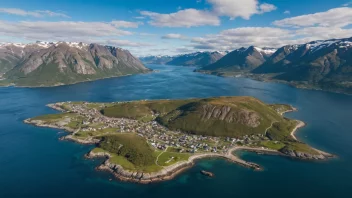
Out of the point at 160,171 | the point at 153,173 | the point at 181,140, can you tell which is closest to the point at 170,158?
the point at 160,171

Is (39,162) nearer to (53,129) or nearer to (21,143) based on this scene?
(21,143)

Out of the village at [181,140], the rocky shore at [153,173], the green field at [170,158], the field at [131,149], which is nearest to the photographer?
the rocky shore at [153,173]

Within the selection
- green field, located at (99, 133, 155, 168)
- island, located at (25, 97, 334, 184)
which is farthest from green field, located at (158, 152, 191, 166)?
green field, located at (99, 133, 155, 168)

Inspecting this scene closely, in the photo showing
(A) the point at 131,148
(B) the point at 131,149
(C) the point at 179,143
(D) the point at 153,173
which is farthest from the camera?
(C) the point at 179,143

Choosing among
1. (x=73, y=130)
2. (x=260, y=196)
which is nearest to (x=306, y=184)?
(x=260, y=196)

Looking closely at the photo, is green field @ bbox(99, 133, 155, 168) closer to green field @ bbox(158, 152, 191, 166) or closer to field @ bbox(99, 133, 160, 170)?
field @ bbox(99, 133, 160, 170)

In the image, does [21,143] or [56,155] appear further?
[21,143]

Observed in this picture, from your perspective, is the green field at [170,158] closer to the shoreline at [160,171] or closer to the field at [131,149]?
the shoreline at [160,171]

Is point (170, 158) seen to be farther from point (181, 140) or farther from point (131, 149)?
point (181, 140)

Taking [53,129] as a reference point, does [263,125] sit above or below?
above

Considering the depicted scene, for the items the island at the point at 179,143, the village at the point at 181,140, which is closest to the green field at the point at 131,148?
the island at the point at 179,143

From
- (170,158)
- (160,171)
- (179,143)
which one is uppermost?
(179,143)
